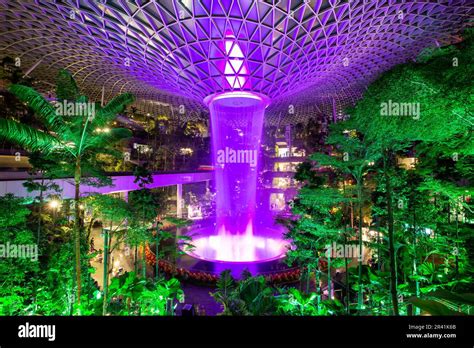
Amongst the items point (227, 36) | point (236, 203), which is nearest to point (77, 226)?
point (227, 36)

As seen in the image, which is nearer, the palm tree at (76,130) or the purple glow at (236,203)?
the palm tree at (76,130)

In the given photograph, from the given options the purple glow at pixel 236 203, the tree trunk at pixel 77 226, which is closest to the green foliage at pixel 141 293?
the tree trunk at pixel 77 226

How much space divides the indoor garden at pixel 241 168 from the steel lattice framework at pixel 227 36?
0.14m

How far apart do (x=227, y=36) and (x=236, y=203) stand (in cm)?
1516

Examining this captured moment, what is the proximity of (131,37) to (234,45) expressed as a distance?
796 cm

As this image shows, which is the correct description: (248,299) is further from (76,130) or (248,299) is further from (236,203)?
(236,203)

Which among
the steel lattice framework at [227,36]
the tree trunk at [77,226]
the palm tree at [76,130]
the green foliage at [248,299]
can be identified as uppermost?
the steel lattice framework at [227,36]

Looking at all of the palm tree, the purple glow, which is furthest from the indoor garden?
the purple glow

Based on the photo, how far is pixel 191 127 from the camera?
1977 inches

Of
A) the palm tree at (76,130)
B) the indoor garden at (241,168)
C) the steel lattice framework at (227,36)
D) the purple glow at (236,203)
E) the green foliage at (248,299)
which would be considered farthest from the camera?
the purple glow at (236,203)

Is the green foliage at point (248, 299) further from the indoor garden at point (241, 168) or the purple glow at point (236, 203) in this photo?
the purple glow at point (236, 203)

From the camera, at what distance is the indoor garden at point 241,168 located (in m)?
7.42

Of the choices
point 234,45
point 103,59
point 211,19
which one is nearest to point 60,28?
point 103,59

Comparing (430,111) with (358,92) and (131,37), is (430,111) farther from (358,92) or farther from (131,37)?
(358,92)
